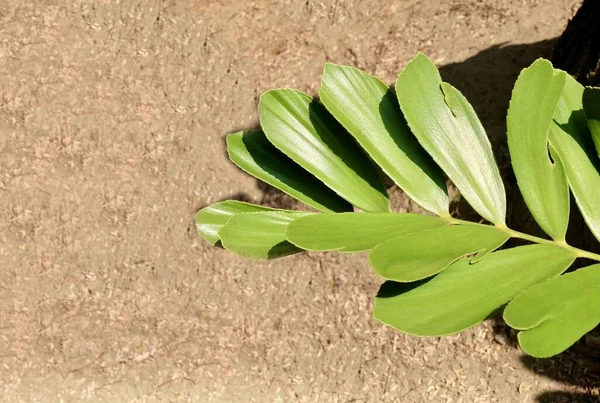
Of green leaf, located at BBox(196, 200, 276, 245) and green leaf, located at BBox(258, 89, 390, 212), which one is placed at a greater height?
green leaf, located at BBox(258, 89, 390, 212)

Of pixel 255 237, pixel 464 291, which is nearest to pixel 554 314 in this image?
pixel 464 291

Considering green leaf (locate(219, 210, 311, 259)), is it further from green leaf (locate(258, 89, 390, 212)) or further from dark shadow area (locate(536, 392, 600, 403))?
dark shadow area (locate(536, 392, 600, 403))

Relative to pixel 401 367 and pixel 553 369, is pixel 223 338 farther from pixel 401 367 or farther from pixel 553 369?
pixel 553 369

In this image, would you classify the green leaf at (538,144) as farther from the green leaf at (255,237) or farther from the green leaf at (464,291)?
the green leaf at (255,237)

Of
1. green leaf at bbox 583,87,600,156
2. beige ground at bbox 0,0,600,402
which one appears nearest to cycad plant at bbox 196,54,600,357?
green leaf at bbox 583,87,600,156

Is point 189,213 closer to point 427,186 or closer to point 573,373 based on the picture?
point 573,373

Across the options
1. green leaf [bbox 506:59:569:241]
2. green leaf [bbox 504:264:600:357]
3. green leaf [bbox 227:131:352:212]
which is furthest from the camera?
green leaf [bbox 227:131:352:212]


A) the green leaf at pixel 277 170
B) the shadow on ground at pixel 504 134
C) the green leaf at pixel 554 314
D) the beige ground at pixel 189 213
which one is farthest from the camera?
the beige ground at pixel 189 213

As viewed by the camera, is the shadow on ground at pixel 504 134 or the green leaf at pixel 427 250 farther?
the shadow on ground at pixel 504 134

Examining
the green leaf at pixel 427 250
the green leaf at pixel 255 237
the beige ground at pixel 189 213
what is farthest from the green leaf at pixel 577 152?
the beige ground at pixel 189 213
